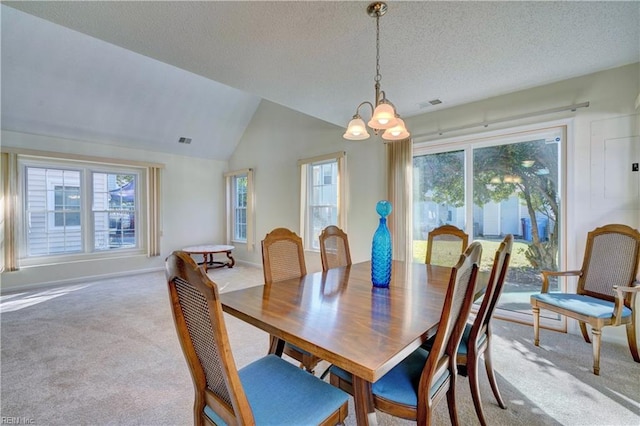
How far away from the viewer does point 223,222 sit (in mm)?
6773

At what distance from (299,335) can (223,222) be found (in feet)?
20.2

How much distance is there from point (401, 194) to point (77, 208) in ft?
18.3

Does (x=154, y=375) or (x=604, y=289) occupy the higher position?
(x=604, y=289)

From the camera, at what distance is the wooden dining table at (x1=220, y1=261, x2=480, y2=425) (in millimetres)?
943

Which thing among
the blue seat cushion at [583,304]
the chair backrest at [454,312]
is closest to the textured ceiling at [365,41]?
the chair backrest at [454,312]

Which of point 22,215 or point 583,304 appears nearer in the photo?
point 583,304

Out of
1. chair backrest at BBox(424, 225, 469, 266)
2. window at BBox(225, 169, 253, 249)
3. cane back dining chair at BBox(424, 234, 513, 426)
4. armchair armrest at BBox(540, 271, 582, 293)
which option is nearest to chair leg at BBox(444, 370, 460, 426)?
cane back dining chair at BBox(424, 234, 513, 426)

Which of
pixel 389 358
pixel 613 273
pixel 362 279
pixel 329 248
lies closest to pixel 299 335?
pixel 389 358

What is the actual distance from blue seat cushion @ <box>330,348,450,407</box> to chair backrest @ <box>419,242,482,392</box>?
66mm

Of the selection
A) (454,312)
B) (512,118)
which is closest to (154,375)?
(454,312)

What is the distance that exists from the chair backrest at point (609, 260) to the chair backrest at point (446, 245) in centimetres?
114

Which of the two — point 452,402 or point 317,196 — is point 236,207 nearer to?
point 317,196

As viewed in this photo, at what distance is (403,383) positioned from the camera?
1.20 m

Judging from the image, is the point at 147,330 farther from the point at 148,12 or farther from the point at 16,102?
the point at 16,102
